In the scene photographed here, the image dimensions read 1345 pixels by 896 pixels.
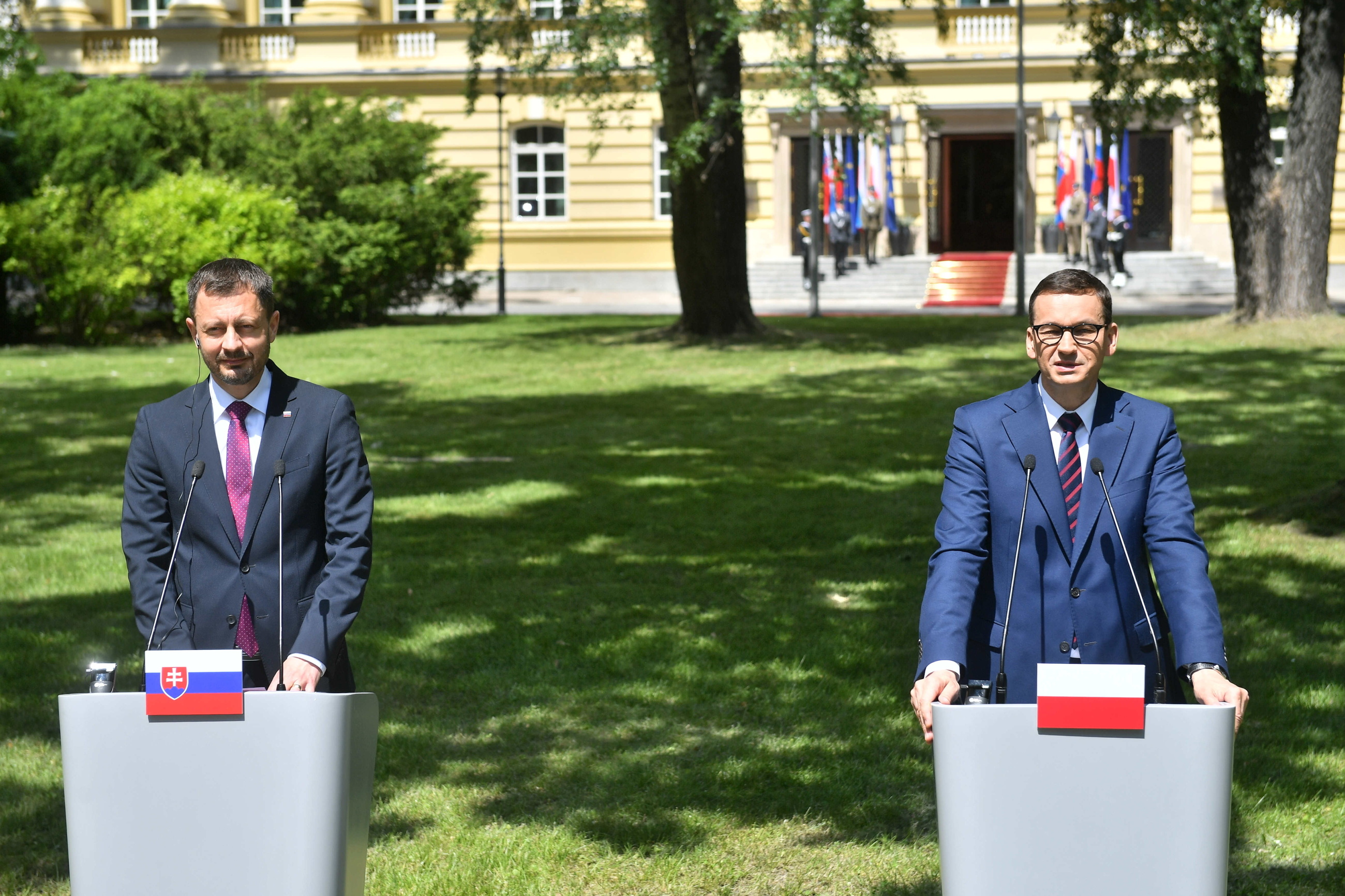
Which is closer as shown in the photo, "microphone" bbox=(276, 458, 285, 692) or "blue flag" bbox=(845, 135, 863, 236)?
"microphone" bbox=(276, 458, 285, 692)

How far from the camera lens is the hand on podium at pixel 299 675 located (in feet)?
11.5

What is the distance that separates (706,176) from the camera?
20969 millimetres

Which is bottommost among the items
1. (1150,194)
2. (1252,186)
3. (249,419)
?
(249,419)

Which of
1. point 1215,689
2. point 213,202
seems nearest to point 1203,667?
point 1215,689

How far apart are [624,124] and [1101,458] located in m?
36.3

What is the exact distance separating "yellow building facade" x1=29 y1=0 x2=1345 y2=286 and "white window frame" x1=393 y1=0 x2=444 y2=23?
1.6 inches

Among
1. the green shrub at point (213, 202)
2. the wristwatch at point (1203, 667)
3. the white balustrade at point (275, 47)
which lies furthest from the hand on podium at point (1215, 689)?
the white balustrade at point (275, 47)

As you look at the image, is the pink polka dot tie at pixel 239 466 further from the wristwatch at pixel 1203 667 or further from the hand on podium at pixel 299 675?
the wristwatch at pixel 1203 667

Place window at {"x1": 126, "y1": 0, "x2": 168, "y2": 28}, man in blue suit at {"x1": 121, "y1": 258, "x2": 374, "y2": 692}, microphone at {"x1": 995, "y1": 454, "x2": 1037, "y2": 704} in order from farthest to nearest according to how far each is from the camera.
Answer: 1. window at {"x1": 126, "y1": 0, "x2": 168, "y2": 28}
2. man in blue suit at {"x1": 121, "y1": 258, "x2": 374, "y2": 692}
3. microphone at {"x1": 995, "y1": 454, "x2": 1037, "y2": 704}

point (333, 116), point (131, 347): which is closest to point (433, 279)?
point (333, 116)

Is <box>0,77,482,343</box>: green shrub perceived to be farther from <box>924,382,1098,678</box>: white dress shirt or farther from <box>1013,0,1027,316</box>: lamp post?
<box>924,382,1098,678</box>: white dress shirt

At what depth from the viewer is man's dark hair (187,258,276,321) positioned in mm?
3570

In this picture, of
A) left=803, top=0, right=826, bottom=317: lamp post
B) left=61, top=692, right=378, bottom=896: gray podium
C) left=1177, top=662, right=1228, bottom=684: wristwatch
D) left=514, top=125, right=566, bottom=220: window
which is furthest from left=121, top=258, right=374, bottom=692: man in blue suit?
left=514, top=125, right=566, bottom=220: window

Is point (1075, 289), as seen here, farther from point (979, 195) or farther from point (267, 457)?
point (979, 195)
